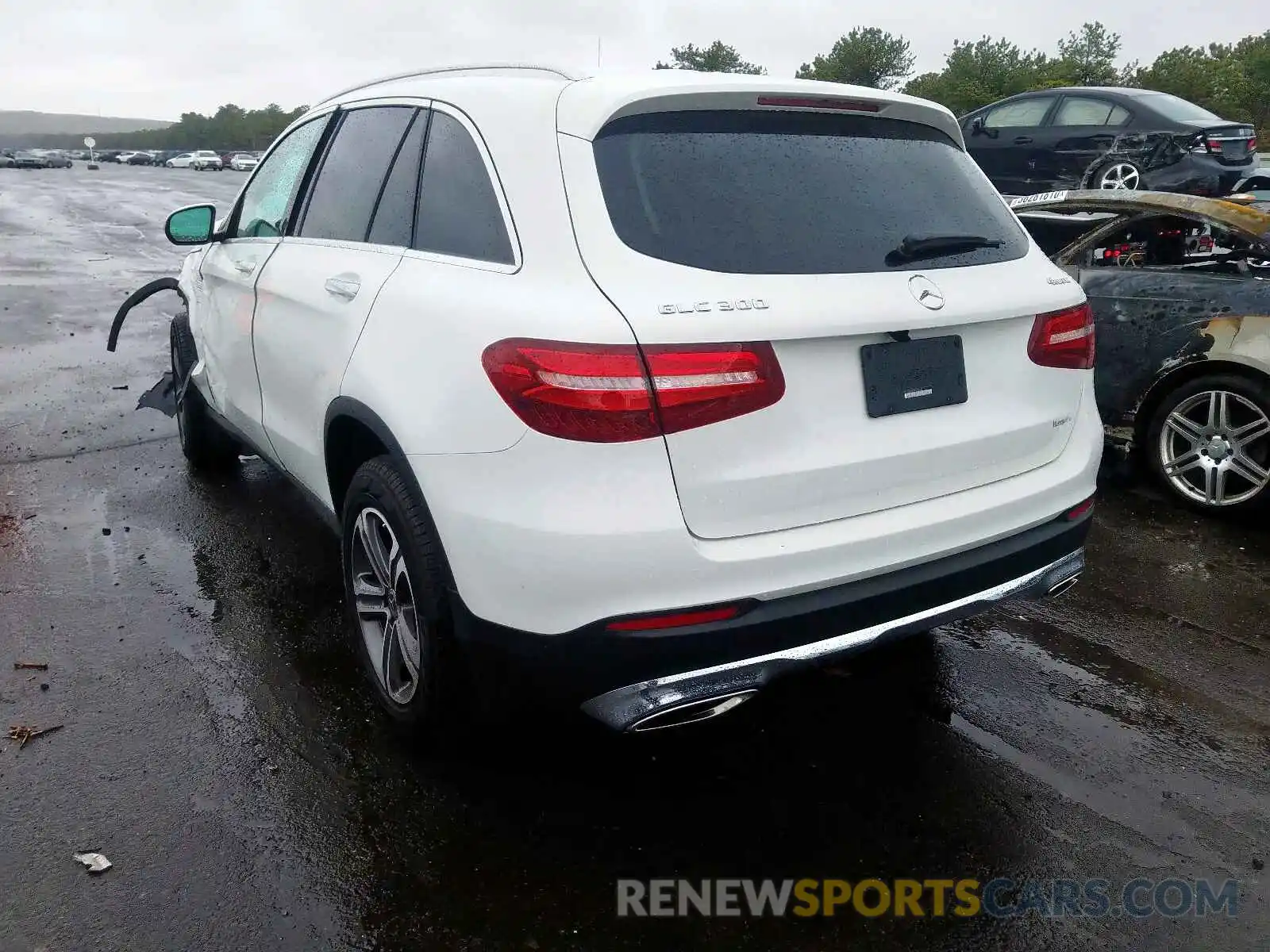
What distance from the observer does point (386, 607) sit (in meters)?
3.00

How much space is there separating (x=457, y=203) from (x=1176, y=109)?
11978 mm

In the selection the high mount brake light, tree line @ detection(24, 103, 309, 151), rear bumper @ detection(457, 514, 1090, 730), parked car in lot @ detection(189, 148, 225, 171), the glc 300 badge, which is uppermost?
tree line @ detection(24, 103, 309, 151)

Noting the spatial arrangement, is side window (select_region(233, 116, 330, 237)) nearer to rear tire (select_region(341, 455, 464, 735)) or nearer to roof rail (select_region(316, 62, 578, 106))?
roof rail (select_region(316, 62, 578, 106))

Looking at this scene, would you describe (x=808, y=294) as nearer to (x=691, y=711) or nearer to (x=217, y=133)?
(x=691, y=711)

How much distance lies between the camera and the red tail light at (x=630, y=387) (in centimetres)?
217

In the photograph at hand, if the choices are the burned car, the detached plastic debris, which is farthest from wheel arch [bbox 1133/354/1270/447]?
the detached plastic debris

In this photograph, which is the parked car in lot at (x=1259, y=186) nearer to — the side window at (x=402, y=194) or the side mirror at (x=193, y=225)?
the side mirror at (x=193, y=225)

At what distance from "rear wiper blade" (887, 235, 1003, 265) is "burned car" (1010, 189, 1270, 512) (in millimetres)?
2694

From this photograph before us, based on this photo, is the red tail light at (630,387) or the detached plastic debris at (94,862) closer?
the red tail light at (630,387)

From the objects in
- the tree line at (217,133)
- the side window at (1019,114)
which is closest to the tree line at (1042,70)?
the side window at (1019,114)

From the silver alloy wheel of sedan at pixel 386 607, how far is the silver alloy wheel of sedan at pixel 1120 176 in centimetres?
1119

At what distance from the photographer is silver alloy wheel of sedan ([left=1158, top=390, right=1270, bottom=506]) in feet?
15.6

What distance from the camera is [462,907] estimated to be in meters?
2.39

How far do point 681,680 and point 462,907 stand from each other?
0.76m
